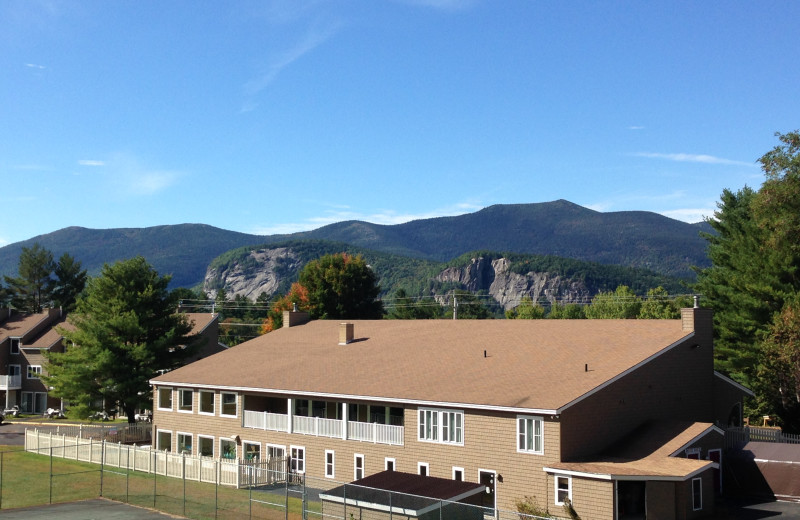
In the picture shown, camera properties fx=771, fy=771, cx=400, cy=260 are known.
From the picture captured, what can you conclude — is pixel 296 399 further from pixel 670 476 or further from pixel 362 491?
pixel 670 476

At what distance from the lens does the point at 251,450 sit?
4219 cm

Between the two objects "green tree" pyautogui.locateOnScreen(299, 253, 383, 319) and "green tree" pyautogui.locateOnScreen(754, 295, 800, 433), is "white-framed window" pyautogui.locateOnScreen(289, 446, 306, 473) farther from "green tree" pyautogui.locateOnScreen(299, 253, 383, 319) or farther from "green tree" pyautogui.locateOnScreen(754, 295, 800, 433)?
"green tree" pyautogui.locateOnScreen(299, 253, 383, 319)

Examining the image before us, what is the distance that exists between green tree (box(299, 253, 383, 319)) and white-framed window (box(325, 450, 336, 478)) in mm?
54712

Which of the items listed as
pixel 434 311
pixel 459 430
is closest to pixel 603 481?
pixel 459 430

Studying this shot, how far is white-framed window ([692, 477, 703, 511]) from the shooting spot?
2903cm

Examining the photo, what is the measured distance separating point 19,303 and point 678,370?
129508 millimetres

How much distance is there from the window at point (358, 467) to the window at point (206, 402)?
40.0 feet

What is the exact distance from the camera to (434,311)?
153250 millimetres

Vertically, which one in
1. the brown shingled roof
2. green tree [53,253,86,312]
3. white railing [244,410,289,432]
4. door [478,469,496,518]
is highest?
green tree [53,253,86,312]

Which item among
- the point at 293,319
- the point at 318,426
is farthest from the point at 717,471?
the point at 293,319

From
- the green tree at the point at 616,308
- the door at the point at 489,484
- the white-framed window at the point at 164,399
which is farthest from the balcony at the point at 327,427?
the green tree at the point at 616,308

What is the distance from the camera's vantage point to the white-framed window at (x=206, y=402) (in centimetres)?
4500

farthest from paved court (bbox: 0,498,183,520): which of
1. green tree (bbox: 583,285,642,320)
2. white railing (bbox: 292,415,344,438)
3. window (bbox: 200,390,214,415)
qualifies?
green tree (bbox: 583,285,642,320)

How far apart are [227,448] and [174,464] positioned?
434 centimetres
